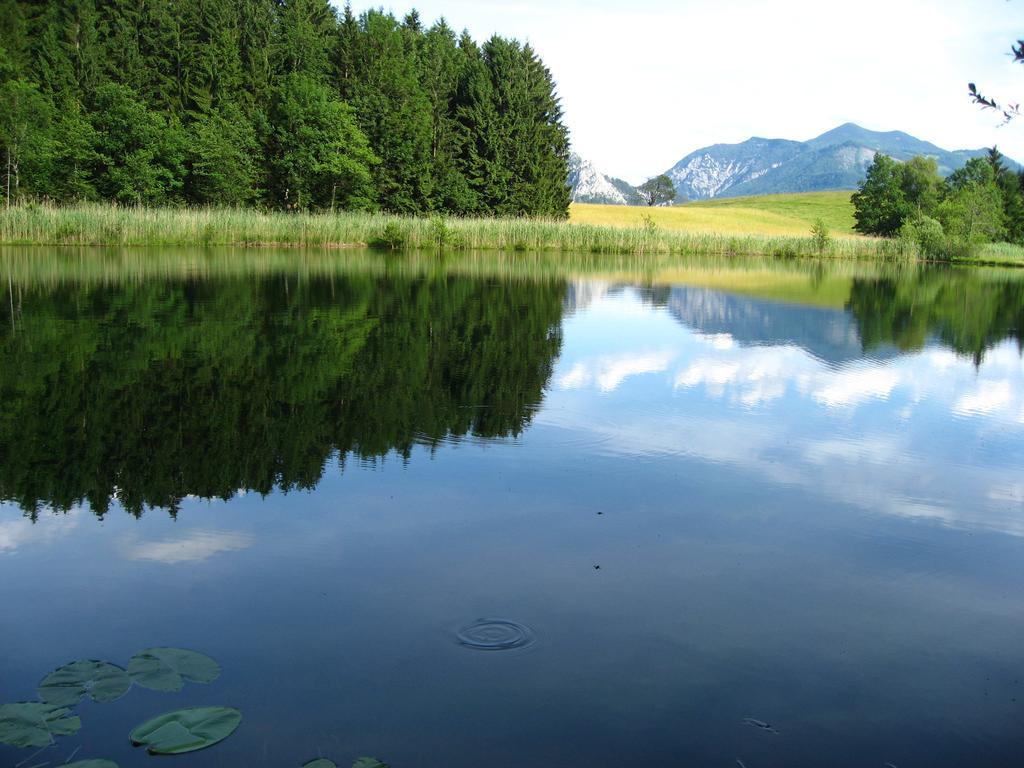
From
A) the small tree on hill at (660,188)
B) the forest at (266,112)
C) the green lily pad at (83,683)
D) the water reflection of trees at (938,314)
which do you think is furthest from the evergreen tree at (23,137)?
the small tree on hill at (660,188)

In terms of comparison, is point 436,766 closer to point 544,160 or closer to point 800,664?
point 800,664

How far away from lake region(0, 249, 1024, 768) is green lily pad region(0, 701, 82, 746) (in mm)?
44

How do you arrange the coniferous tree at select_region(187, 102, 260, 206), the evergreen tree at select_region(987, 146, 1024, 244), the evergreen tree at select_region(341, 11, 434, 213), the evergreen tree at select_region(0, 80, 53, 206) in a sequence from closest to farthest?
the evergreen tree at select_region(0, 80, 53, 206) < the coniferous tree at select_region(187, 102, 260, 206) < the evergreen tree at select_region(341, 11, 434, 213) < the evergreen tree at select_region(987, 146, 1024, 244)

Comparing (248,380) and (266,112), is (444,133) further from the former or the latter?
(248,380)

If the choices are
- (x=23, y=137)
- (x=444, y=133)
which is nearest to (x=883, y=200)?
(x=444, y=133)

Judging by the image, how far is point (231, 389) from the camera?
7.86 m

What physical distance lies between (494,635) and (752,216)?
85925mm

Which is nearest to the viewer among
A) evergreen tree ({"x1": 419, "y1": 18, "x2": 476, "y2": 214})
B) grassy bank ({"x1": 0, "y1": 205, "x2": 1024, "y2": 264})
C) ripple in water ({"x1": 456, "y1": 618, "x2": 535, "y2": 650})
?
ripple in water ({"x1": 456, "y1": 618, "x2": 535, "y2": 650})

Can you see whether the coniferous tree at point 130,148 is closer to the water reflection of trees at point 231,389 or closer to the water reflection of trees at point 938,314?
the water reflection of trees at point 231,389

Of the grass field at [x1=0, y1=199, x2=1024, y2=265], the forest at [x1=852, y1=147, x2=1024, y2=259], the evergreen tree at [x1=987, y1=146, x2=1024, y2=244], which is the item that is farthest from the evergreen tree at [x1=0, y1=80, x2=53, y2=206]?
the evergreen tree at [x1=987, y1=146, x2=1024, y2=244]

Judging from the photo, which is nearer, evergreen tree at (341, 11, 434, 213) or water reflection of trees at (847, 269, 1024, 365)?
water reflection of trees at (847, 269, 1024, 365)

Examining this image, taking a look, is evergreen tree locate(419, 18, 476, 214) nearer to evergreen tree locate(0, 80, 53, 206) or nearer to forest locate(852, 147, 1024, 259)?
evergreen tree locate(0, 80, 53, 206)

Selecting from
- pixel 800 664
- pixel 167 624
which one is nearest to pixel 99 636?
pixel 167 624

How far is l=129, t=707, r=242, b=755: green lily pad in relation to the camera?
278 cm
